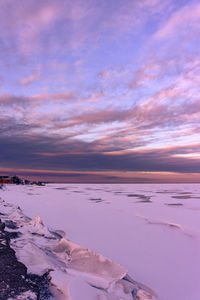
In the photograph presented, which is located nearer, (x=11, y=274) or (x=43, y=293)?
(x=43, y=293)

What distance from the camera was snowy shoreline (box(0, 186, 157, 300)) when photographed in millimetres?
2848

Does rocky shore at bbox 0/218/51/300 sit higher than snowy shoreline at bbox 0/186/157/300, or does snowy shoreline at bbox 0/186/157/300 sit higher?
rocky shore at bbox 0/218/51/300

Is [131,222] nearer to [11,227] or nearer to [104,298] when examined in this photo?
[11,227]

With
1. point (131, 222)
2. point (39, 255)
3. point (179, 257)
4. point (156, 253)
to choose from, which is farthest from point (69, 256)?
point (131, 222)

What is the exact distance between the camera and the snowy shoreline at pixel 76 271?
2.85 m

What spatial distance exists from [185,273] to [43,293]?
221cm

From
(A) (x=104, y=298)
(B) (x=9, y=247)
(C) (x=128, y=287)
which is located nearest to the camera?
(A) (x=104, y=298)

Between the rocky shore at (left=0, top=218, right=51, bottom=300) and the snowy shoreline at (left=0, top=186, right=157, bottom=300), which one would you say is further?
the snowy shoreline at (left=0, top=186, right=157, bottom=300)

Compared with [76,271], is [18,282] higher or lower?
higher

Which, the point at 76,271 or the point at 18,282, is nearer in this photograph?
the point at 18,282

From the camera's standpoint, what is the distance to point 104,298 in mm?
2732

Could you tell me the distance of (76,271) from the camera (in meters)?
3.62

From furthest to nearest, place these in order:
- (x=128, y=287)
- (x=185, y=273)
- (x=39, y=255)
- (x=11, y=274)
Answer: (x=39, y=255)
(x=185, y=273)
(x=11, y=274)
(x=128, y=287)

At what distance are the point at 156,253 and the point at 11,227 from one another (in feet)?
14.9
